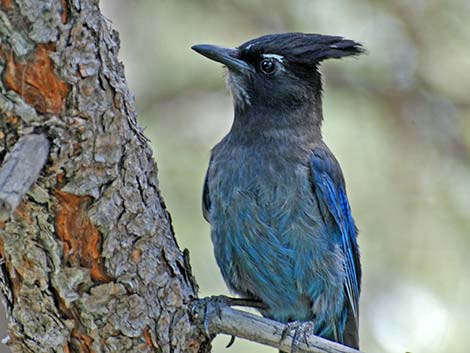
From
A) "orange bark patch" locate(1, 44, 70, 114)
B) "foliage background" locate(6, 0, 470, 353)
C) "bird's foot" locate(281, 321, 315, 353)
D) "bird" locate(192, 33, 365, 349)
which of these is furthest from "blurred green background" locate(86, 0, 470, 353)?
"orange bark patch" locate(1, 44, 70, 114)

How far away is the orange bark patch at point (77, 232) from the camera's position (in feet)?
9.05

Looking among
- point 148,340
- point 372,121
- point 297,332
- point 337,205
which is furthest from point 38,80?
point 372,121

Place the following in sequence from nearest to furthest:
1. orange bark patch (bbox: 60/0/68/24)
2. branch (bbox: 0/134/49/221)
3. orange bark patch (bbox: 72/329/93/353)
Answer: branch (bbox: 0/134/49/221) → orange bark patch (bbox: 60/0/68/24) → orange bark patch (bbox: 72/329/93/353)

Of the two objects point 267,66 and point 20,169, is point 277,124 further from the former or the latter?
point 20,169

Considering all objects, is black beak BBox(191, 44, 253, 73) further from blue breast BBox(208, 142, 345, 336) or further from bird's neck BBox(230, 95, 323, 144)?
blue breast BBox(208, 142, 345, 336)

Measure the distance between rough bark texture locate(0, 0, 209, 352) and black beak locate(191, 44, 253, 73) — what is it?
1025 millimetres

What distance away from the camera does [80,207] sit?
9.16ft

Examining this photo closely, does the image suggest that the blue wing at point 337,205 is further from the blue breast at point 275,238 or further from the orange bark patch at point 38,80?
the orange bark patch at point 38,80

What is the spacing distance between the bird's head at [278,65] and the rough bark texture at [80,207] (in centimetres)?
119

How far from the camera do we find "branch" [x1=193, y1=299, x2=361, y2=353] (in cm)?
314

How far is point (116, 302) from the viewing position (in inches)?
116

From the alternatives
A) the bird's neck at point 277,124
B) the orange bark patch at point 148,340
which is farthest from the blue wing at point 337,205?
the orange bark patch at point 148,340

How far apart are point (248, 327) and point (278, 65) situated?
1.47m

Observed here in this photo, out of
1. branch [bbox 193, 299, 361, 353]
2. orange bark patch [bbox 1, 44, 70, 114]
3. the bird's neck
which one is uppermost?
the bird's neck
